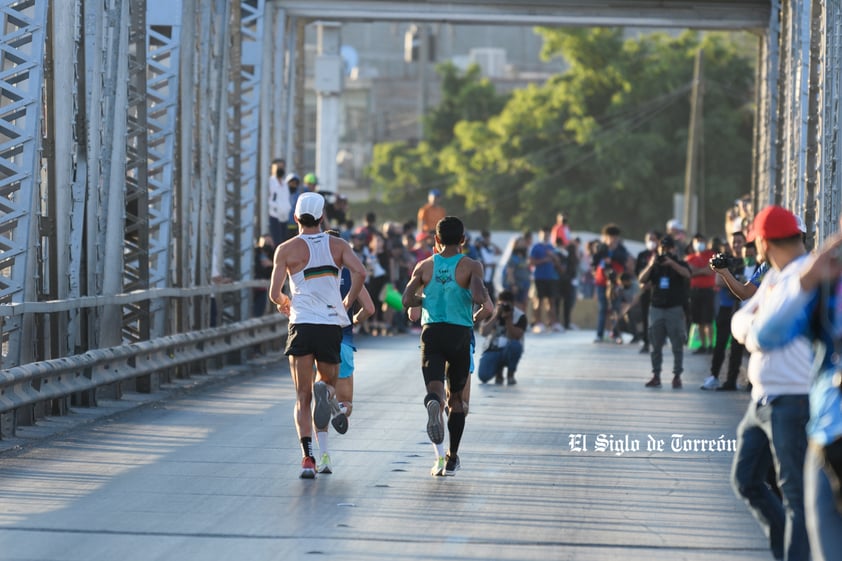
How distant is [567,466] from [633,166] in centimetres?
5467

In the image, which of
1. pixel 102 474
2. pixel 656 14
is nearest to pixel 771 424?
pixel 102 474

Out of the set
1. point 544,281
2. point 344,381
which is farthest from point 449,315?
point 544,281

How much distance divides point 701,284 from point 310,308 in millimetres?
13720

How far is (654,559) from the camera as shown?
339 inches

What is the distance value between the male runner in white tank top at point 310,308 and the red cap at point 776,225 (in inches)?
190

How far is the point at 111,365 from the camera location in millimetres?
16297

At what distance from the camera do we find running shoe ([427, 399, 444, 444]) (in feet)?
37.0

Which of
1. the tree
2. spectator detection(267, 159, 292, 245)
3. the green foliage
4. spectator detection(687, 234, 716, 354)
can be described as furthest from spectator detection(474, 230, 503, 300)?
the tree

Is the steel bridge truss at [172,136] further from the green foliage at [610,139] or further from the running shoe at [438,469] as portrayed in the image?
the green foliage at [610,139]

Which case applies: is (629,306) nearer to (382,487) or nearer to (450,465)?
(450,465)

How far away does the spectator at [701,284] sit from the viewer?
23891 millimetres

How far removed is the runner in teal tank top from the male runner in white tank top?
0.56 metres

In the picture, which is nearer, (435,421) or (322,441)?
(435,421)

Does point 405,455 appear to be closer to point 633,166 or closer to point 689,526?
point 689,526
